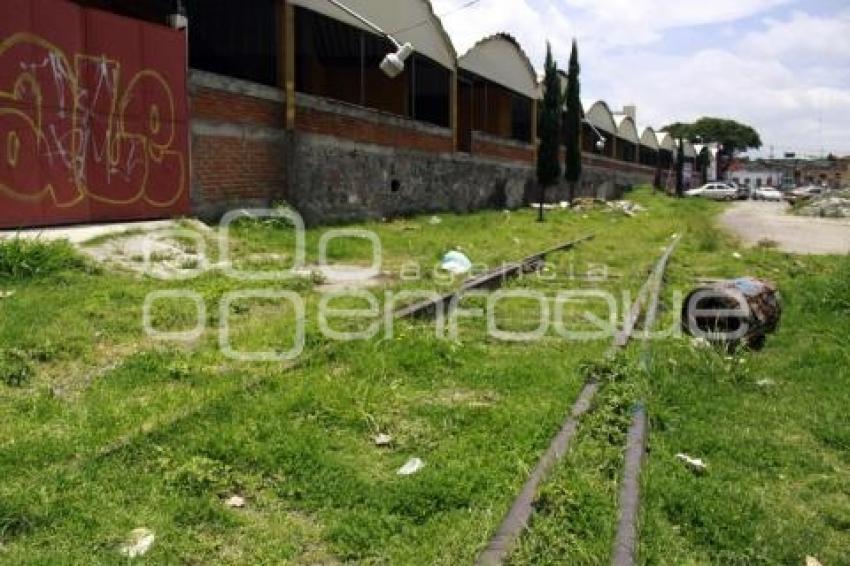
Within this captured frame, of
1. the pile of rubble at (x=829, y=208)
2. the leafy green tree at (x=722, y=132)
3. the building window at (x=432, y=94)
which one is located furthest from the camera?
the leafy green tree at (x=722, y=132)

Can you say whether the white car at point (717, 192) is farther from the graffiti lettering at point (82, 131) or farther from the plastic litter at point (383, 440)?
the plastic litter at point (383, 440)

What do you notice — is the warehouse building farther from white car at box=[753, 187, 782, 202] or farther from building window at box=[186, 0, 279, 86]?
white car at box=[753, 187, 782, 202]

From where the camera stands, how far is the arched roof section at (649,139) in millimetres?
62644

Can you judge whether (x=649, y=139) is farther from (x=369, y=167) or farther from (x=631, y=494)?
(x=631, y=494)

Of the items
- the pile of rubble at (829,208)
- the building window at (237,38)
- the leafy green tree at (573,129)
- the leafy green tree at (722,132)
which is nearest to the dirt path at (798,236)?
the leafy green tree at (573,129)

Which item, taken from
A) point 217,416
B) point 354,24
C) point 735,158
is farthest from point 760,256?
point 735,158

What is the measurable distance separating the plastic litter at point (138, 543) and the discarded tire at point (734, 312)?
5.11 meters

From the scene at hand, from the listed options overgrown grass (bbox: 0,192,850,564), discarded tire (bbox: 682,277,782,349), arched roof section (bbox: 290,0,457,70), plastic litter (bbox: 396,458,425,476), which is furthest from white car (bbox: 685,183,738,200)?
plastic litter (bbox: 396,458,425,476)

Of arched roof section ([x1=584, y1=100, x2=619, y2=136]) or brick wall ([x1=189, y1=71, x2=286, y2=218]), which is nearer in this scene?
brick wall ([x1=189, y1=71, x2=286, y2=218])

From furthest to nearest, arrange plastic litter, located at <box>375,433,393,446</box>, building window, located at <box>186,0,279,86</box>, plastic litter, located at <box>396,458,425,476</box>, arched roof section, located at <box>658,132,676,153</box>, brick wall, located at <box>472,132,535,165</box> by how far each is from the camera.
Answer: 1. arched roof section, located at <box>658,132,676,153</box>
2. brick wall, located at <box>472,132,535,165</box>
3. building window, located at <box>186,0,279,86</box>
4. plastic litter, located at <box>375,433,393,446</box>
5. plastic litter, located at <box>396,458,425,476</box>

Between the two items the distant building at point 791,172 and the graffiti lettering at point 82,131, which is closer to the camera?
the graffiti lettering at point 82,131

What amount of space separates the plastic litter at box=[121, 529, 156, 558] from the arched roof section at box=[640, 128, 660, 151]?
62.1 m

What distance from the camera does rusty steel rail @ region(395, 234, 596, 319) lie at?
7.31m

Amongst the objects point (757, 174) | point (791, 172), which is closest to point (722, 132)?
point (757, 174)
